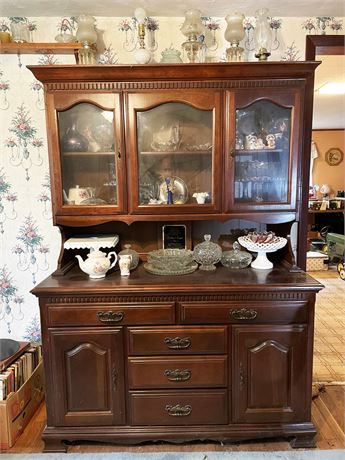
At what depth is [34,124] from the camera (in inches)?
81.4

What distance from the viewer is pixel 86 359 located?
1.68m

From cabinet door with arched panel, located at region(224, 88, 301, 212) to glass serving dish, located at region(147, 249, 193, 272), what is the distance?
13.7 inches

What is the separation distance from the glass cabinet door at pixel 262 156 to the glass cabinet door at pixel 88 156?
62 centimetres

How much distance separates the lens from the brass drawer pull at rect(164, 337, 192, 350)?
1.66m

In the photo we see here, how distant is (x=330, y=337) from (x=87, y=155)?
245 cm

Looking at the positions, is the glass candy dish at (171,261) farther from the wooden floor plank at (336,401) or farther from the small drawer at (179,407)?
the wooden floor plank at (336,401)

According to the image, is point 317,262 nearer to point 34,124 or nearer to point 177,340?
point 177,340

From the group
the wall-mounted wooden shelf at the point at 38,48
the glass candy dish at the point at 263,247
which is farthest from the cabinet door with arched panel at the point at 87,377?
the wall-mounted wooden shelf at the point at 38,48

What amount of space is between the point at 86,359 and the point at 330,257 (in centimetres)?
436

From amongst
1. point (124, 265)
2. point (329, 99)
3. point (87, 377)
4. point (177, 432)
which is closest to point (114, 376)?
point (87, 377)

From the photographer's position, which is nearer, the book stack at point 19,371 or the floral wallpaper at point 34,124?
the book stack at point 19,371

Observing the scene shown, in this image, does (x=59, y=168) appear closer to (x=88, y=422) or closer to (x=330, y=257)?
(x=88, y=422)

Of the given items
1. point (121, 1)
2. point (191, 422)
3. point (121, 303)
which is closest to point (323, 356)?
point (191, 422)

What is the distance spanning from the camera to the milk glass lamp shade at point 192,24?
183 centimetres
